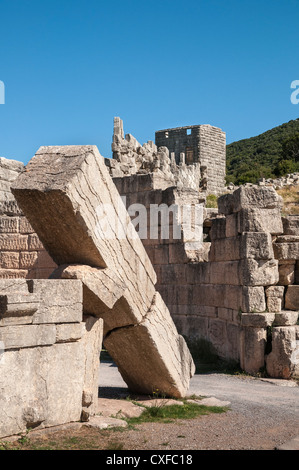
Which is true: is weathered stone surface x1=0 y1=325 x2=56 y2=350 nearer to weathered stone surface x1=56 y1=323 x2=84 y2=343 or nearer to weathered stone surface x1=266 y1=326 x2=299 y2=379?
weathered stone surface x1=56 y1=323 x2=84 y2=343

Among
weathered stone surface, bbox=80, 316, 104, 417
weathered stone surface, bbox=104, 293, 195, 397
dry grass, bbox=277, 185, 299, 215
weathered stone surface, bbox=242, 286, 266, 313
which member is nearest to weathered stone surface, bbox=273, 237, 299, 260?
weathered stone surface, bbox=242, 286, 266, 313

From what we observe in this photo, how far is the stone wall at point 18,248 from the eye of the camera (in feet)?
41.0

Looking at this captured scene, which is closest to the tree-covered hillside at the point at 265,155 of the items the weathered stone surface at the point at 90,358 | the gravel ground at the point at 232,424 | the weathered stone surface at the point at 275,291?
the weathered stone surface at the point at 275,291

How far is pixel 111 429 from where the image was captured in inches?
210

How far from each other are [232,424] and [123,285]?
1.92 m

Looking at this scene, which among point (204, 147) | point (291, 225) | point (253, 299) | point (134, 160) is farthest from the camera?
point (204, 147)

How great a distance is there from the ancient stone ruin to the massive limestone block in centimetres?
1

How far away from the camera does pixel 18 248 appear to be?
1273 cm

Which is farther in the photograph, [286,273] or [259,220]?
[286,273]

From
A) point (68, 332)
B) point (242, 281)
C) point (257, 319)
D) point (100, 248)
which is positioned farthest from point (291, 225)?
point (68, 332)

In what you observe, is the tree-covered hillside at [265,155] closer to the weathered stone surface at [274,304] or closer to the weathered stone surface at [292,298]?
the weathered stone surface at [292,298]

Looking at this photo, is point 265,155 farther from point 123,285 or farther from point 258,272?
point 123,285

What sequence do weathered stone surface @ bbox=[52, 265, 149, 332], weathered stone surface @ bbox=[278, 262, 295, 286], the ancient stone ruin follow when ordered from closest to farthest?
1. the ancient stone ruin
2. weathered stone surface @ bbox=[52, 265, 149, 332]
3. weathered stone surface @ bbox=[278, 262, 295, 286]

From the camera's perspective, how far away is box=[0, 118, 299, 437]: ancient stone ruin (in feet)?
16.5
